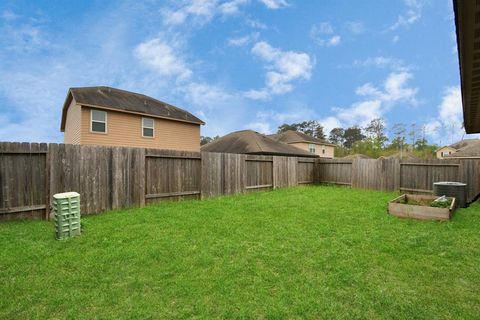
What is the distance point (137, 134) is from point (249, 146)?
874cm

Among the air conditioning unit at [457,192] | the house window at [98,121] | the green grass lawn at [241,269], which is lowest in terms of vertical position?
the green grass lawn at [241,269]

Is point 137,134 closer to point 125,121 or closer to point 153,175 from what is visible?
point 125,121

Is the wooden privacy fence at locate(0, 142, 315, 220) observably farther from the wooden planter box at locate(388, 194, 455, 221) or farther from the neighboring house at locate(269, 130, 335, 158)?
the neighboring house at locate(269, 130, 335, 158)

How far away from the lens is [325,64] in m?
18.8

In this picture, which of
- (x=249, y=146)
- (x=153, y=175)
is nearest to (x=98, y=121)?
(x=153, y=175)

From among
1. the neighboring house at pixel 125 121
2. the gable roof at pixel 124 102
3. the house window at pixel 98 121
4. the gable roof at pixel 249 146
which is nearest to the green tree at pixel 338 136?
the gable roof at pixel 249 146

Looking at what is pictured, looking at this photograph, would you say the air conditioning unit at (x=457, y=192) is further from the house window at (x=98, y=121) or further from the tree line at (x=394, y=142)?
the tree line at (x=394, y=142)

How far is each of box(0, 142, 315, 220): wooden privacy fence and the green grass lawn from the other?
699mm

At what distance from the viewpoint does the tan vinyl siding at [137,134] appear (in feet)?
43.7

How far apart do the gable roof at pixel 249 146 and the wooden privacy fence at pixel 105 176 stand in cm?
928

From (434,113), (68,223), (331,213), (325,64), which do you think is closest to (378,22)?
(325,64)

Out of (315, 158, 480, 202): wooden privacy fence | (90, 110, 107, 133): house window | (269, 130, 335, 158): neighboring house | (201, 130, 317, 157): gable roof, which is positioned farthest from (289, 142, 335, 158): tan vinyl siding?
(90, 110, 107, 133): house window

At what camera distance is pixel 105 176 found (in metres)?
6.87

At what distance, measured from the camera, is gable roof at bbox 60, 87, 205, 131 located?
13484 mm
